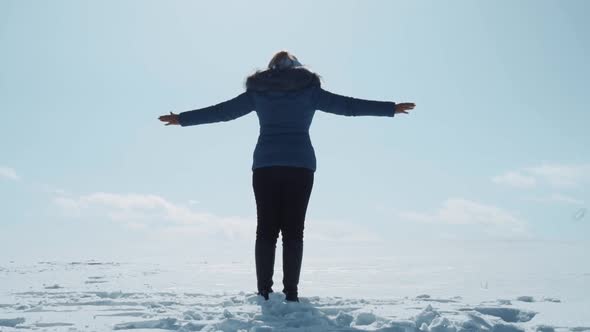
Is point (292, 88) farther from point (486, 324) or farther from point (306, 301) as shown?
point (486, 324)

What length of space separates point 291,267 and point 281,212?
1.67 ft

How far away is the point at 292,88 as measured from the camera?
4.33 metres

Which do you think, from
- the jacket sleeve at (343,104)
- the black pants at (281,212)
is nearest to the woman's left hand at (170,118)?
the black pants at (281,212)

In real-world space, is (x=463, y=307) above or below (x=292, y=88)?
below

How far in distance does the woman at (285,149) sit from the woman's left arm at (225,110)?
0.28ft

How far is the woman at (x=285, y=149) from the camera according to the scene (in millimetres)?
4281

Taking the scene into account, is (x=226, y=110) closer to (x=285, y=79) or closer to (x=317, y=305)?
(x=285, y=79)

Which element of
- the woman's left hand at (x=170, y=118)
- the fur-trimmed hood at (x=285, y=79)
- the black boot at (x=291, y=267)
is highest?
the fur-trimmed hood at (x=285, y=79)

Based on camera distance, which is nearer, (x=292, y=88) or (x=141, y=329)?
(x=141, y=329)

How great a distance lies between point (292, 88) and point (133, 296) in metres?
2.46

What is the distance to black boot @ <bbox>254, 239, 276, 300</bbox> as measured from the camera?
14.3 ft

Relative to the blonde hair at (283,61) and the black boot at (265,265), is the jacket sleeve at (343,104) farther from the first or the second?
the black boot at (265,265)

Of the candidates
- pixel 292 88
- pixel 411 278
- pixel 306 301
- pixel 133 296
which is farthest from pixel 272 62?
pixel 411 278

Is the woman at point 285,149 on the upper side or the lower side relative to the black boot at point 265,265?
upper
